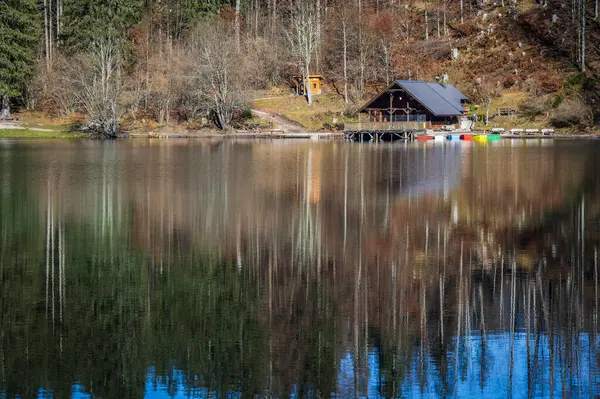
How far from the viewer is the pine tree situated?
88250mm

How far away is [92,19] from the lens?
93.1 metres

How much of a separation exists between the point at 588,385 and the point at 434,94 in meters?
73.7

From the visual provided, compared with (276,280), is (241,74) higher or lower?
higher

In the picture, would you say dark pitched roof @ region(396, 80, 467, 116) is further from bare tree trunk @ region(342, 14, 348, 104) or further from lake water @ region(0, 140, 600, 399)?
lake water @ region(0, 140, 600, 399)

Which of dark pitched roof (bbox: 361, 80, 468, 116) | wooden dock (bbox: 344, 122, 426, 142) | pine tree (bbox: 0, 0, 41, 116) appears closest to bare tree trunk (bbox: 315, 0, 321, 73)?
dark pitched roof (bbox: 361, 80, 468, 116)

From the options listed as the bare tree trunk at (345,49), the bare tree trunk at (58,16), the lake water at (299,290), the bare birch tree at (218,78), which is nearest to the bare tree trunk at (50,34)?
the bare tree trunk at (58,16)

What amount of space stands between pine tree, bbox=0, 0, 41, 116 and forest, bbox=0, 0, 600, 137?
149 millimetres

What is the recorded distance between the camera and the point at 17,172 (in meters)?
42.9

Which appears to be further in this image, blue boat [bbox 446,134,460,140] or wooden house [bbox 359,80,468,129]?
wooden house [bbox 359,80,468,129]

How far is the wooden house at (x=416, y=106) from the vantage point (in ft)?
268

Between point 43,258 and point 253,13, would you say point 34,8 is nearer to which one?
point 253,13

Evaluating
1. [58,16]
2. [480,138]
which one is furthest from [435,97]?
[58,16]

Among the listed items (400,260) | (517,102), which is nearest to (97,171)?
(400,260)

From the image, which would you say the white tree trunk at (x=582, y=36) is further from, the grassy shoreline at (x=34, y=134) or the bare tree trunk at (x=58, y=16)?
the bare tree trunk at (x=58, y=16)
